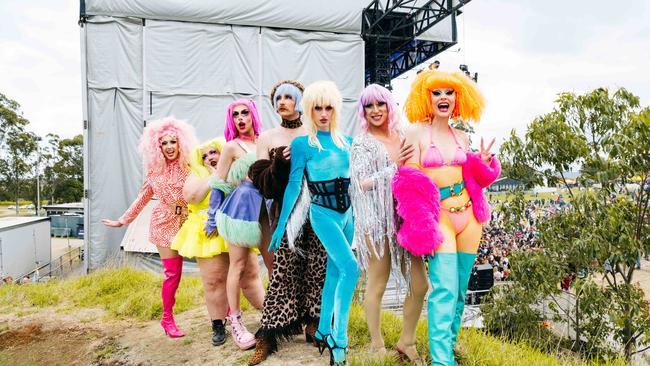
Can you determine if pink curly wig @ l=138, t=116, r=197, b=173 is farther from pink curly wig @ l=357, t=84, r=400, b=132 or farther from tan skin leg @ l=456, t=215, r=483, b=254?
tan skin leg @ l=456, t=215, r=483, b=254

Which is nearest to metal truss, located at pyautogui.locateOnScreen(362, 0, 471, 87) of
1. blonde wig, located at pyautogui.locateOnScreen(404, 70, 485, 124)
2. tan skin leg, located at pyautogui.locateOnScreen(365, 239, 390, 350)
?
blonde wig, located at pyautogui.locateOnScreen(404, 70, 485, 124)

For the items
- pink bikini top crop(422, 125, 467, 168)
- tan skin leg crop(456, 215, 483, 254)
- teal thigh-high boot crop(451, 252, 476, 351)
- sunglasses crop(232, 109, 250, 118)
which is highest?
sunglasses crop(232, 109, 250, 118)

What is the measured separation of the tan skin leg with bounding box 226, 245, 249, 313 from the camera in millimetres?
3188

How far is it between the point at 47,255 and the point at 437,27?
47.6 feet

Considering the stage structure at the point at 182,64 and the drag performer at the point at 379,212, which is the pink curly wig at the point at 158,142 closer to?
the drag performer at the point at 379,212

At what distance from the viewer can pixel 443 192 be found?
250cm

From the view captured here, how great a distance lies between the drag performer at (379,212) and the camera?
2.60 m

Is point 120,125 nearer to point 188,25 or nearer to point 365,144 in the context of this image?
point 188,25

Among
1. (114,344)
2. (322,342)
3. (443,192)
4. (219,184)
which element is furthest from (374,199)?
(114,344)

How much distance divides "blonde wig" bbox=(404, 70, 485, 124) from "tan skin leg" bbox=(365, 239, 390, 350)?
0.88 m

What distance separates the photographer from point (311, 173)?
105 inches

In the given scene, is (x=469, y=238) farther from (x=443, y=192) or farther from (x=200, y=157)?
(x=200, y=157)

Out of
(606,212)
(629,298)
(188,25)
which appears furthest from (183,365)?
(188,25)

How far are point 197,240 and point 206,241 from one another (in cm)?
7
